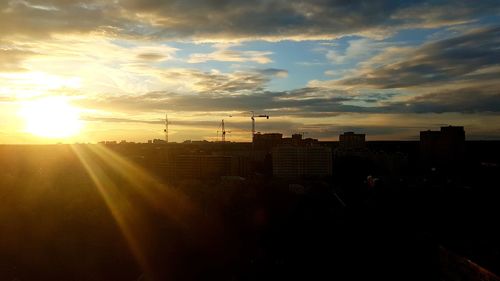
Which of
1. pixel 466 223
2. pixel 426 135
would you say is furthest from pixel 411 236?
pixel 426 135

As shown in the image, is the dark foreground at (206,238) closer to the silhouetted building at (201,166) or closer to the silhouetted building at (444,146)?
the silhouetted building at (201,166)

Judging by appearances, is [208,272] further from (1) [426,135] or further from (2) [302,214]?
(1) [426,135]

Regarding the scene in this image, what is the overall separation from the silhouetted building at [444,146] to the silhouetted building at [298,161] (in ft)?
74.9

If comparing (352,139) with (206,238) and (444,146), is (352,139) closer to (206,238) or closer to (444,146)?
(444,146)

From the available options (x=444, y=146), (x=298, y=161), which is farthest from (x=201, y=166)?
(x=444, y=146)

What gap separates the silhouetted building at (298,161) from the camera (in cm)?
7300

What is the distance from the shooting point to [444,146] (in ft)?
283

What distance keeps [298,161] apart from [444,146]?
28358 mm

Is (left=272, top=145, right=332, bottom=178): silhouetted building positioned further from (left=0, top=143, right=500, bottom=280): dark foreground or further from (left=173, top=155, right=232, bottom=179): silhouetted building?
(left=0, top=143, right=500, bottom=280): dark foreground

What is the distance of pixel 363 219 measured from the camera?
1027 inches

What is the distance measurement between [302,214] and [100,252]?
37.9ft

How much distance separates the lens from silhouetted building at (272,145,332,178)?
73.0m

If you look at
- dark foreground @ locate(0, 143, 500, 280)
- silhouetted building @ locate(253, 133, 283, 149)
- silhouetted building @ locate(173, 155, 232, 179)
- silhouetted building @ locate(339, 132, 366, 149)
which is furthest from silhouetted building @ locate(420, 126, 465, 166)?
dark foreground @ locate(0, 143, 500, 280)

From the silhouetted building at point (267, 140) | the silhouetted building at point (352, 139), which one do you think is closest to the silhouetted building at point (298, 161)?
the silhouetted building at point (267, 140)
